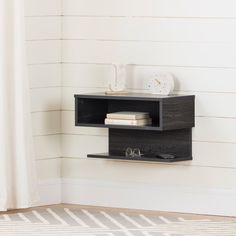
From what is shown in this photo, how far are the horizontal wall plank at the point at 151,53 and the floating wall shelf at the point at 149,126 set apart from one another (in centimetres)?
24

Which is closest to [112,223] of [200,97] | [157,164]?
[157,164]

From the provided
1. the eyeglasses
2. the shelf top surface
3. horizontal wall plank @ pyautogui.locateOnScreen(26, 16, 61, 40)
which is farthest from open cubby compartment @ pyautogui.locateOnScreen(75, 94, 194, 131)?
horizontal wall plank @ pyautogui.locateOnScreen(26, 16, 61, 40)

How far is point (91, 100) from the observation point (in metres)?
5.61

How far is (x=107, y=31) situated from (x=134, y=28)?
0.19 metres

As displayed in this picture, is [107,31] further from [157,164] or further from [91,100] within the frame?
[157,164]

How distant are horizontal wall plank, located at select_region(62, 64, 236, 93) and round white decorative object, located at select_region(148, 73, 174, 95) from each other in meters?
0.06

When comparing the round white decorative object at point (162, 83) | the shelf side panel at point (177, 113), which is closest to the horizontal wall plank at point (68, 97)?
the round white decorative object at point (162, 83)

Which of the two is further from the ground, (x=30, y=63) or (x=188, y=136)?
(x=30, y=63)

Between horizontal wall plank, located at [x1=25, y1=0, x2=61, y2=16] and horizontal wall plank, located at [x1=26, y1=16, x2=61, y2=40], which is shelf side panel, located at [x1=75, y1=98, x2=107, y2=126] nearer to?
horizontal wall plank, located at [x1=26, y1=16, x2=61, y2=40]

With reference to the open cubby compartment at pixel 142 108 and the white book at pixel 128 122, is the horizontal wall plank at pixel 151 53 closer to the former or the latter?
the open cubby compartment at pixel 142 108

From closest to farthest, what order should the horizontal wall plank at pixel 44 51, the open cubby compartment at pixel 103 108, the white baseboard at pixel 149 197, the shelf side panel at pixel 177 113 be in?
the shelf side panel at pixel 177 113, the white baseboard at pixel 149 197, the open cubby compartment at pixel 103 108, the horizontal wall plank at pixel 44 51

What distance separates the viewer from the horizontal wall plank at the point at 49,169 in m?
5.73

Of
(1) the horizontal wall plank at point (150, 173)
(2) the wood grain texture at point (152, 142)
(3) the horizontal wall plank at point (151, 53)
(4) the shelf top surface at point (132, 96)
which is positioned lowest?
(1) the horizontal wall plank at point (150, 173)

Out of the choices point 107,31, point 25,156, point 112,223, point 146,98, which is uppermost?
point 107,31
